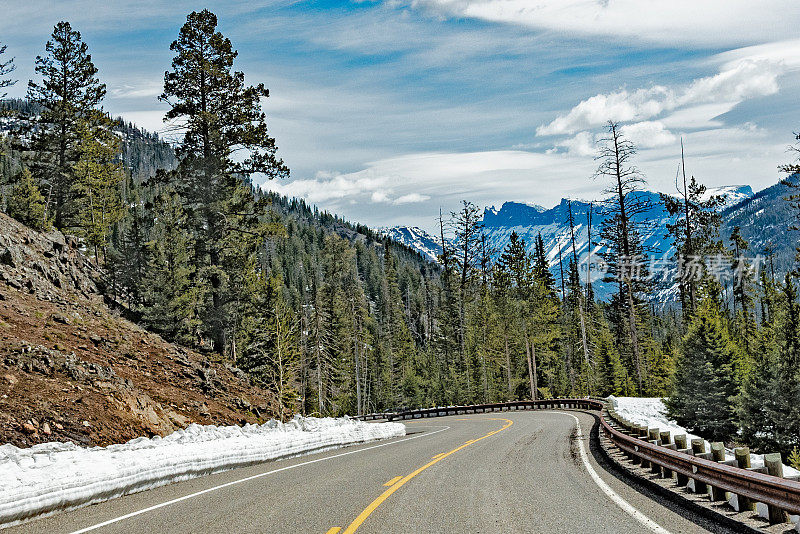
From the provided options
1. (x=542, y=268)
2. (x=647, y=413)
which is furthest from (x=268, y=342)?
(x=542, y=268)

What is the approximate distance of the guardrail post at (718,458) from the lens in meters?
7.72

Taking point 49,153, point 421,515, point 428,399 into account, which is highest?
point 49,153

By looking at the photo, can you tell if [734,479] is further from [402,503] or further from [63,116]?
[63,116]

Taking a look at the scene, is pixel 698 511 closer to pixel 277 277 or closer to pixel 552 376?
pixel 277 277

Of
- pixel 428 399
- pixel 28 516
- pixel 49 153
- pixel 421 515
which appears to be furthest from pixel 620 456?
pixel 428 399

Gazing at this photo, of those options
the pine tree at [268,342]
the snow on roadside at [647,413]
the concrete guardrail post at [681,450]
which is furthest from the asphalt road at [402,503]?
the pine tree at [268,342]

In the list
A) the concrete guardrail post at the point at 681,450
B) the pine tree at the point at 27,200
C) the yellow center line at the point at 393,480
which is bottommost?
the yellow center line at the point at 393,480

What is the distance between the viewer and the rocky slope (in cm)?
1378

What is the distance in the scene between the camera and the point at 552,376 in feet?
196

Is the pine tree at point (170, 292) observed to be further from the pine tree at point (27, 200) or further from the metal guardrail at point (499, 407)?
the metal guardrail at point (499, 407)

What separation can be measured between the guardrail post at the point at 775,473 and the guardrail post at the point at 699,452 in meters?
2.08

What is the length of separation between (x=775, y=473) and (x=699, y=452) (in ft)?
9.32

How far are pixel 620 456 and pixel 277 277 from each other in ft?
127

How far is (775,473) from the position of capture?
650 cm
